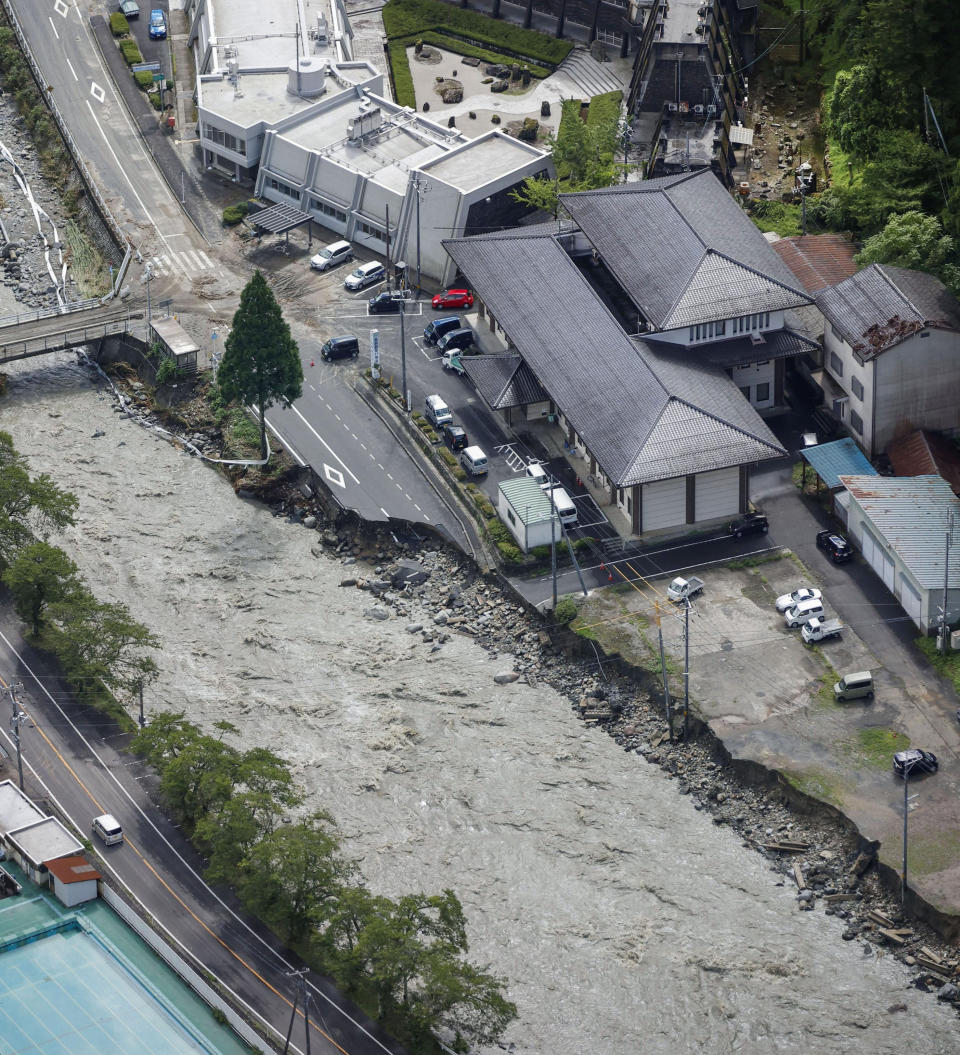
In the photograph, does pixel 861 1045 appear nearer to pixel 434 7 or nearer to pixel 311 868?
pixel 311 868

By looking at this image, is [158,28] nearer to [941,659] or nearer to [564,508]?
[564,508]

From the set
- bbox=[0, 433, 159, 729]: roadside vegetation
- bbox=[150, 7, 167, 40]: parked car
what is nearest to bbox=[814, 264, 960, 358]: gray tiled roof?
bbox=[0, 433, 159, 729]: roadside vegetation

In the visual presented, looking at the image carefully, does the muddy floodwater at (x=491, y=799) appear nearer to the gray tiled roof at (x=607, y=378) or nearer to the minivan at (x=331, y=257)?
the gray tiled roof at (x=607, y=378)

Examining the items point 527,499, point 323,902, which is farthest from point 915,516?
point 323,902

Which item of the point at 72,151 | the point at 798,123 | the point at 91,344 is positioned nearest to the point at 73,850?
the point at 91,344

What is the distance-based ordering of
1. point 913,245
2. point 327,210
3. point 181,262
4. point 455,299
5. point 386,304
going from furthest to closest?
point 327,210 → point 181,262 → point 386,304 → point 455,299 → point 913,245

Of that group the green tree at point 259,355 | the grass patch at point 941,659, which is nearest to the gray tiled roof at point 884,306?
the grass patch at point 941,659

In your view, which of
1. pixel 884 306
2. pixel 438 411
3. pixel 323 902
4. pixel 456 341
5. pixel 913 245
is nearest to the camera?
pixel 323 902
